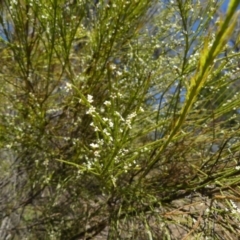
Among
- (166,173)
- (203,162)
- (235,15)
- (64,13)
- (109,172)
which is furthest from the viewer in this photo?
(64,13)

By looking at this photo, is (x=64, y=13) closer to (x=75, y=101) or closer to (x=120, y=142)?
(x=75, y=101)

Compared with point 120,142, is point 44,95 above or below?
above

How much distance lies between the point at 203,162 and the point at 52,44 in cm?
105

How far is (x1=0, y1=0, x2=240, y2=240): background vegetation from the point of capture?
7.36 feet

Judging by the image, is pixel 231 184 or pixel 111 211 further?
pixel 111 211

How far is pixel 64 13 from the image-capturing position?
2.80 metres

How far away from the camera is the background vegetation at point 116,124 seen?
2242mm

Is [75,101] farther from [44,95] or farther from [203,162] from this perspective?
[203,162]

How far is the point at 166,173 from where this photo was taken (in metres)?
2.57

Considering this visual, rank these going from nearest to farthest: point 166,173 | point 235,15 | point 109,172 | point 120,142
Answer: point 235,15 < point 120,142 < point 109,172 < point 166,173

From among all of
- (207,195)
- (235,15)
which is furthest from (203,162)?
(235,15)

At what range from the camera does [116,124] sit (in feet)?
6.39

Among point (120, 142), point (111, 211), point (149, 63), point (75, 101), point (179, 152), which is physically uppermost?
point (149, 63)

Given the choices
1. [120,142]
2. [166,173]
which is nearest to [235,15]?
[120,142]
